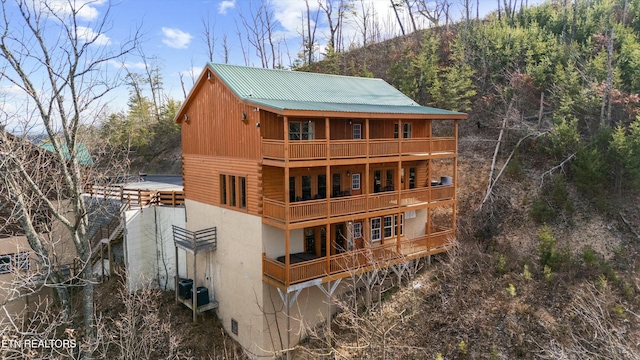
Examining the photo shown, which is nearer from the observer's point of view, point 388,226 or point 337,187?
point 337,187

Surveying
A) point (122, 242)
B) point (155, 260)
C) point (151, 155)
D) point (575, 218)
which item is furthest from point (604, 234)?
point (151, 155)

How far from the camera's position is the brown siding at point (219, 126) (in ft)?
54.2

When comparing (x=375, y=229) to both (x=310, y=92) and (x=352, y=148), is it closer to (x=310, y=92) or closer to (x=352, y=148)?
(x=352, y=148)

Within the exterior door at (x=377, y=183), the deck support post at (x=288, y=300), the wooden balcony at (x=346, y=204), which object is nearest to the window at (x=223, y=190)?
the wooden balcony at (x=346, y=204)

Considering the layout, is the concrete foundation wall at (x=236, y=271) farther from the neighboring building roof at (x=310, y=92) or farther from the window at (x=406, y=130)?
the window at (x=406, y=130)

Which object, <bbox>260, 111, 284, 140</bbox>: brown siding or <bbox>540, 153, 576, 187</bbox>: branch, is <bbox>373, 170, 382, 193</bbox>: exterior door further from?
<bbox>540, 153, 576, 187</bbox>: branch

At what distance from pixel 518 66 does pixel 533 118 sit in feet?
17.8

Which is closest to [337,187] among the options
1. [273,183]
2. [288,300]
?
[273,183]

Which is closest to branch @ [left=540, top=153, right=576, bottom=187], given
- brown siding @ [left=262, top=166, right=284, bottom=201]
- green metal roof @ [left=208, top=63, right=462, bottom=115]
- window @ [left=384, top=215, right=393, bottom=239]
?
green metal roof @ [left=208, top=63, right=462, bottom=115]

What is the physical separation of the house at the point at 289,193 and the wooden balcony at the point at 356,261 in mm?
58

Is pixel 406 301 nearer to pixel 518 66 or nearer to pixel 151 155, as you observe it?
pixel 518 66

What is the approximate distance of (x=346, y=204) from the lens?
16938 mm

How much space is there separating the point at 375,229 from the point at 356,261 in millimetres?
3421

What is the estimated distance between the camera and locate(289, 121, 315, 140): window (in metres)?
17.4
